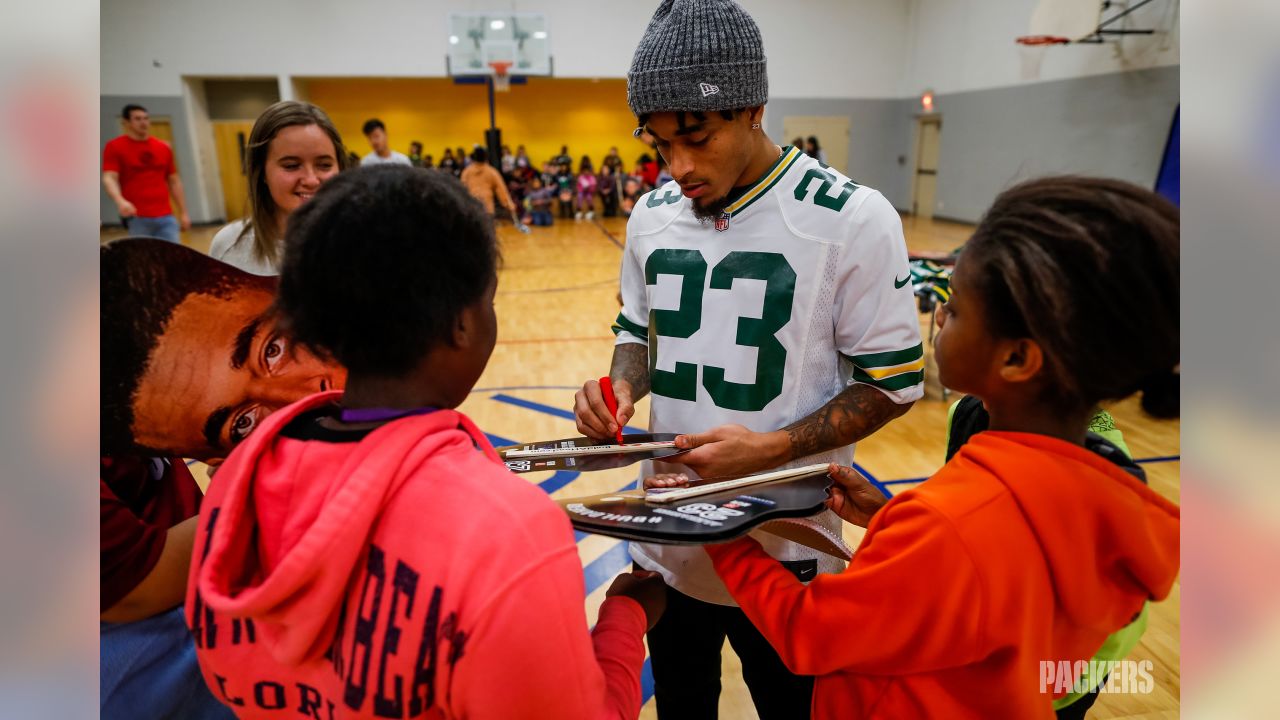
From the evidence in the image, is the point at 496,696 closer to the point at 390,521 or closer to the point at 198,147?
the point at 390,521

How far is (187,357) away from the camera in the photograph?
99 cm

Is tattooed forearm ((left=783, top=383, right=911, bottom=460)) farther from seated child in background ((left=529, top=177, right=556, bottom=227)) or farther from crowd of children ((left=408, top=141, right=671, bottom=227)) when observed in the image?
seated child in background ((left=529, top=177, right=556, bottom=227))

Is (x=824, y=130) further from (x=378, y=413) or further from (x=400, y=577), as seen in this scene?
(x=400, y=577)

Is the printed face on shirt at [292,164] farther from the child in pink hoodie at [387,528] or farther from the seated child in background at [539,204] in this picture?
the seated child in background at [539,204]

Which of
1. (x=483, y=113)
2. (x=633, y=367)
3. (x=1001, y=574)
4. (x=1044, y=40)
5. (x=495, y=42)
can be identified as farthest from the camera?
(x=483, y=113)

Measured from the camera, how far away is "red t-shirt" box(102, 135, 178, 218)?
657 centimetres

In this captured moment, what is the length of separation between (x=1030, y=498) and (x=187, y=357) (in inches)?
42.2

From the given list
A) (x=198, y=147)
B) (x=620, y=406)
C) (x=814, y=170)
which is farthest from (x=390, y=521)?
(x=198, y=147)

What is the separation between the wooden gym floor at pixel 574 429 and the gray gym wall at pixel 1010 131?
17.7 ft

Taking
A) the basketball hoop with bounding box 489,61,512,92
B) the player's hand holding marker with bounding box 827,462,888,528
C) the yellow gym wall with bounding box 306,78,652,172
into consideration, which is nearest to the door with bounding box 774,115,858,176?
the yellow gym wall with bounding box 306,78,652,172

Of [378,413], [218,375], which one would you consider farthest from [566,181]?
[378,413]

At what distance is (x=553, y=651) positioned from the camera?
71 centimetres
